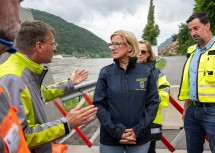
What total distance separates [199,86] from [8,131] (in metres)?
2.76

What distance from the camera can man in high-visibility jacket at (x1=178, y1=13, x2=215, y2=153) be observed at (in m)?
3.45

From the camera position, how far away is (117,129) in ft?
9.84

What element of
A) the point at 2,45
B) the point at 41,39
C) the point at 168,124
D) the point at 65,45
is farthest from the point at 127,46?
the point at 65,45

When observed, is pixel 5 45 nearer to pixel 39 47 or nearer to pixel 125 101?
pixel 39 47

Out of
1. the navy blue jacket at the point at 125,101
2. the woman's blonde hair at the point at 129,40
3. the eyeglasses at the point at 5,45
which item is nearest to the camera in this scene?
the eyeglasses at the point at 5,45

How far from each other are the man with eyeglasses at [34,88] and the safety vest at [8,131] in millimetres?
734

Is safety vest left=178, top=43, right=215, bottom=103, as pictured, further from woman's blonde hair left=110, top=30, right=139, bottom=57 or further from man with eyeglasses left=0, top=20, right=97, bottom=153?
man with eyeglasses left=0, top=20, right=97, bottom=153

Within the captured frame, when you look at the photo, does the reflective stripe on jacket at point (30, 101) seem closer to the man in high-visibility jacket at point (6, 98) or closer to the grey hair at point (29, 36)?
the grey hair at point (29, 36)

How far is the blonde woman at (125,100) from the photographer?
119 inches

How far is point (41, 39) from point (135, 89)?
110 centimetres

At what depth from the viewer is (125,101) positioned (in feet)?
9.93

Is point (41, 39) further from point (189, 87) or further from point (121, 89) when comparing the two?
point (189, 87)

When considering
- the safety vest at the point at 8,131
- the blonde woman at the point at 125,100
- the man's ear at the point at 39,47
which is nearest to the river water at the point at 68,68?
the blonde woman at the point at 125,100

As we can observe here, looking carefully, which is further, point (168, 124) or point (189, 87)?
point (168, 124)
